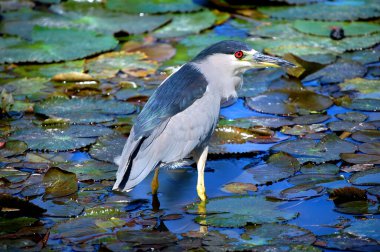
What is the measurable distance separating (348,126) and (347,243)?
1902mm

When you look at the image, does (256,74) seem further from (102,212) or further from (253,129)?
(102,212)

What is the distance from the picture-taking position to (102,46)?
786 cm

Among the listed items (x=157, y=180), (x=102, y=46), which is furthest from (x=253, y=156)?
(x=102, y=46)

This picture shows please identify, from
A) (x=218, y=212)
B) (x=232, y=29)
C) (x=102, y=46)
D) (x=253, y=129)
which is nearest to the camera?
(x=218, y=212)

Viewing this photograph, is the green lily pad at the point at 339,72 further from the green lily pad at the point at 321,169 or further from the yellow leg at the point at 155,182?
the yellow leg at the point at 155,182

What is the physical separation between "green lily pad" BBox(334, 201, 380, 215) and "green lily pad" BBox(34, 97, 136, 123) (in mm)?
2316

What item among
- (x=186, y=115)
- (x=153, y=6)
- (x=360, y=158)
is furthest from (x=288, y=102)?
(x=153, y=6)

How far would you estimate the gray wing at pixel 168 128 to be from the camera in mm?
4754

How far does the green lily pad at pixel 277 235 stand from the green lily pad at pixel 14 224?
132 centimetres

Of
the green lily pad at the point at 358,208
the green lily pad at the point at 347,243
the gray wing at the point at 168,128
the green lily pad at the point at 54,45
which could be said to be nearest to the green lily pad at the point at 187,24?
the green lily pad at the point at 54,45

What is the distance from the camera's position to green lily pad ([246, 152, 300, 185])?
5.13 metres

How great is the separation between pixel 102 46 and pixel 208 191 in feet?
10.6

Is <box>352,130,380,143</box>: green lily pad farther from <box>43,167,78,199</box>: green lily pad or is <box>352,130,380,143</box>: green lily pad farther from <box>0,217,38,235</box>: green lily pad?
<box>0,217,38,235</box>: green lily pad

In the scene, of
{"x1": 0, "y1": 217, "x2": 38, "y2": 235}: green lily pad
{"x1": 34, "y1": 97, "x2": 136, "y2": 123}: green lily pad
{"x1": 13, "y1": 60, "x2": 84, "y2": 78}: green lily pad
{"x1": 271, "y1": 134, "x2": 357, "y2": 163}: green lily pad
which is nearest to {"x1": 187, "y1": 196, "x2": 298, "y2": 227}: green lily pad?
{"x1": 271, "y1": 134, "x2": 357, "y2": 163}: green lily pad
